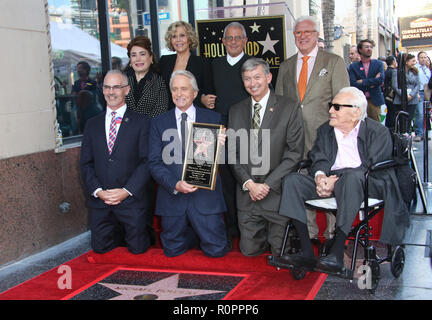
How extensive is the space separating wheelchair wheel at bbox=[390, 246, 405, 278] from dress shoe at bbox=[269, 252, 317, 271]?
62 centimetres

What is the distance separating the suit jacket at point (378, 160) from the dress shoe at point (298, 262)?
0.57m

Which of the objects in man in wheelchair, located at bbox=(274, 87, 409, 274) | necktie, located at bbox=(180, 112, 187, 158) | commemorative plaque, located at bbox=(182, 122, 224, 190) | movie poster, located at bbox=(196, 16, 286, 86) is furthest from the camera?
movie poster, located at bbox=(196, 16, 286, 86)

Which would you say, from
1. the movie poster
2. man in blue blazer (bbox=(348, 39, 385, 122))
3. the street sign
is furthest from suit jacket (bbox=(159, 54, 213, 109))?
man in blue blazer (bbox=(348, 39, 385, 122))

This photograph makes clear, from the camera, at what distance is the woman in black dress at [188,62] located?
550cm

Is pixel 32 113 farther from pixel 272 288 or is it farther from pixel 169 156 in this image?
pixel 272 288

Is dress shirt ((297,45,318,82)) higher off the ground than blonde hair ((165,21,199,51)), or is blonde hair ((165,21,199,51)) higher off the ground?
blonde hair ((165,21,199,51))

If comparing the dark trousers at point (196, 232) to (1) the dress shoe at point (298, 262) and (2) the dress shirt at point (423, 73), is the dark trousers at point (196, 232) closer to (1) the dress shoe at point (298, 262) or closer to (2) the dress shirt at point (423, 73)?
(1) the dress shoe at point (298, 262)

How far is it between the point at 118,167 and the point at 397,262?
2603 mm

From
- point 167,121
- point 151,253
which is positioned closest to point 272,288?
point 151,253

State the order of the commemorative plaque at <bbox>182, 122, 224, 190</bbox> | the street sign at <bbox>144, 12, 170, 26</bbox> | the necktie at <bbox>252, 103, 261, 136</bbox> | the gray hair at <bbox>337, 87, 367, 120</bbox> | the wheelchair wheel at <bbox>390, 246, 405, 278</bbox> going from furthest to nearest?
the street sign at <bbox>144, 12, 170, 26</bbox>, the necktie at <bbox>252, 103, 261, 136</bbox>, the commemorative plaque at <bbox>182, 122, 224, 190</bbox>, the gray hair at <bbox>337, 87, 367, 120</bbox>, the wheelchair wheel at <bbox>390, 246, 405, 278</bbox>

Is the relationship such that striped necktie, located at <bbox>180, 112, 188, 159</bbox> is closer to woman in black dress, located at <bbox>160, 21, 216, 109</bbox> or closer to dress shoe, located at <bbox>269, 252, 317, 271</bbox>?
woman in black dress, located at <bbox>160, 21, 216, 109</bbox>

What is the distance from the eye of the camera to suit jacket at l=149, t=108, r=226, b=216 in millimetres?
4844

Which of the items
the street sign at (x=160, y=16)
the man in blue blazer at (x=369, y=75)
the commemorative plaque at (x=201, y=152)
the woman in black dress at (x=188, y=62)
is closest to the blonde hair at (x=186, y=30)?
the woman in black dress at (x=188, y=62)
